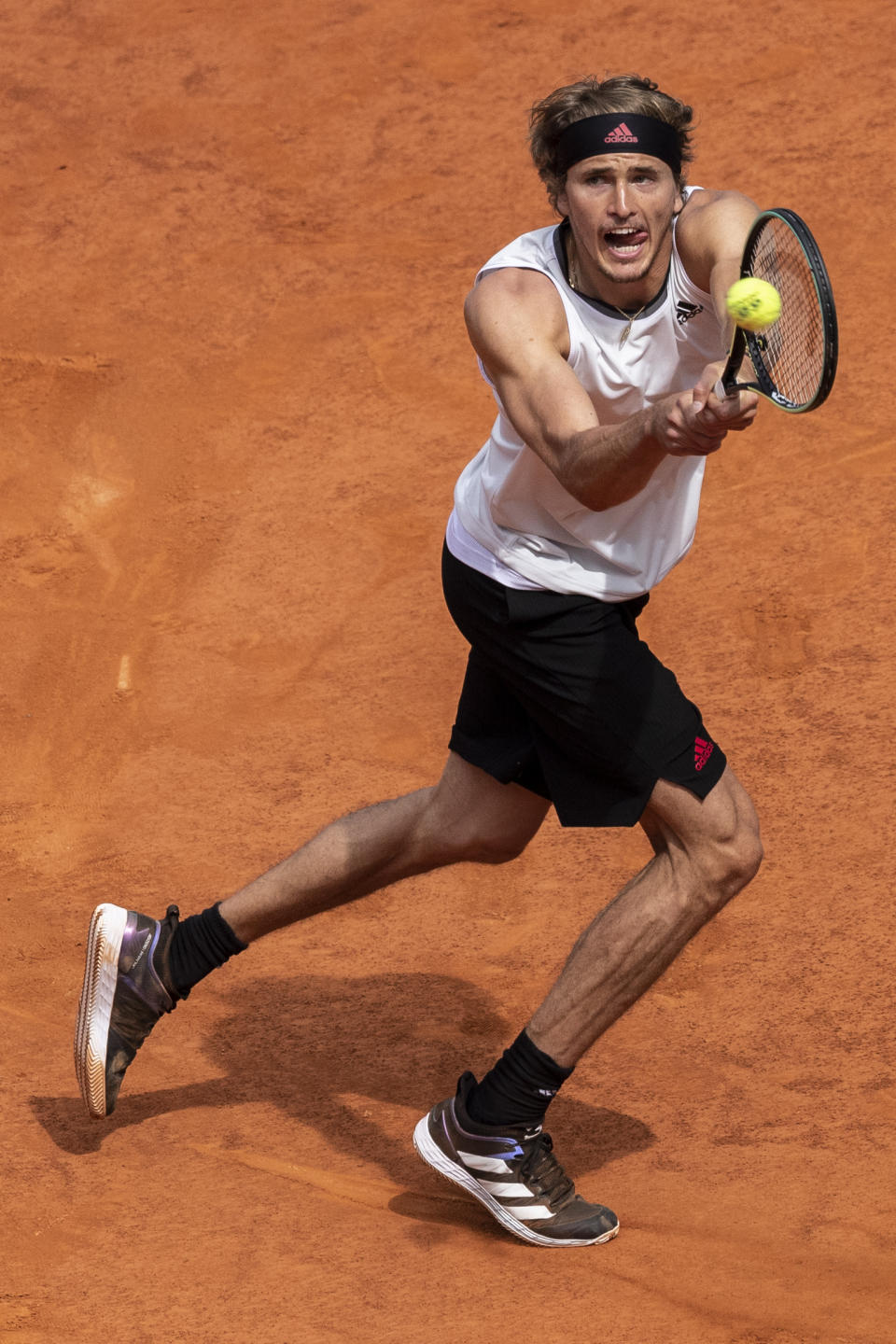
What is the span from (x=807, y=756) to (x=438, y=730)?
1.14 metres

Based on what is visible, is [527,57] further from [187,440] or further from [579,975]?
[579,975]

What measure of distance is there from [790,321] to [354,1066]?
6.80ft

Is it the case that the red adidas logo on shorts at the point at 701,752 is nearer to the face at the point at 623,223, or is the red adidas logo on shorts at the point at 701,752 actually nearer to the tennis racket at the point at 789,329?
the tennis racket at the point at 789,329

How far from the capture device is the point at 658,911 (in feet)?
11.4

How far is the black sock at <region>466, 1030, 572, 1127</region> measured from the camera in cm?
354

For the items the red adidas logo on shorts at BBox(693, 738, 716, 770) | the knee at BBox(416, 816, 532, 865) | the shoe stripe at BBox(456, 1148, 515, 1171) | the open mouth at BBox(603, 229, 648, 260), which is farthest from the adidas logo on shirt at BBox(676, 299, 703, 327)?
the shoe stripe at BBox(456, 1148, 515, 1171)

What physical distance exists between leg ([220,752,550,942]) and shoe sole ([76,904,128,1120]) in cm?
26

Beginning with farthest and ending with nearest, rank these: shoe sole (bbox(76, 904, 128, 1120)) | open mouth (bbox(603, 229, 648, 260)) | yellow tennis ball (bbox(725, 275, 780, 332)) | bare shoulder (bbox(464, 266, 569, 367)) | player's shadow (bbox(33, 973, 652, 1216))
Answer: player's shadow (bbox(33, 973, 652, 1216))
shoe sole (bbox(76, 904, 128, 1120))
open mouth (bbox(603, 229, 648, 260))
bare shoulder (bbox(464, 266, 569, 367))
yellow tennis ball (bbox(725, 275, 780, 332))

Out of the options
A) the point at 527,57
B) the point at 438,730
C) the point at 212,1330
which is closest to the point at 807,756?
the point at 438,730

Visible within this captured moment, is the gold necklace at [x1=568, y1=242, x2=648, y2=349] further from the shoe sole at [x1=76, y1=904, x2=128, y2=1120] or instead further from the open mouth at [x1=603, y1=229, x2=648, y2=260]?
the shoe sole at [x1=76, y1=904, x2=128, y2=1120]

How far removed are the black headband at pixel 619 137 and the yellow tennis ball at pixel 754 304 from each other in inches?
28.9

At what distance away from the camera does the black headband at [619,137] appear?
349cm

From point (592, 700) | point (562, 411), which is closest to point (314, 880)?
point (592, 700)

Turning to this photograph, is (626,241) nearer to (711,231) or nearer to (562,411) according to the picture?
(711,231)
